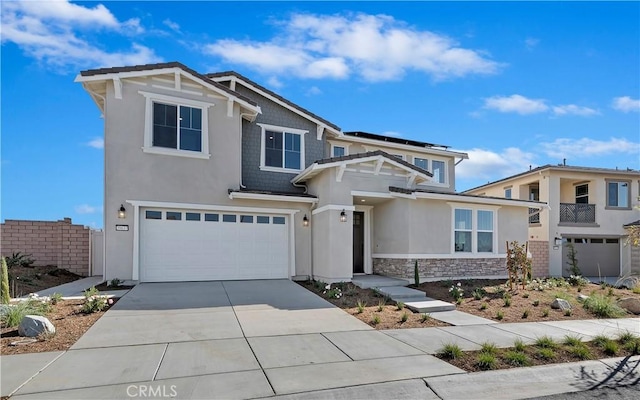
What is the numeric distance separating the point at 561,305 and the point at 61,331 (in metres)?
11.7

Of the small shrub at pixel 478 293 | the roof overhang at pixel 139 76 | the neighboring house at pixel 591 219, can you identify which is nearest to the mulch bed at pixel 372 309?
the small shrub at pixel 478 293

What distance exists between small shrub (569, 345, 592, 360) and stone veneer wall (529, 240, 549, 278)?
13315 millimetres

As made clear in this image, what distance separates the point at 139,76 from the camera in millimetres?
12141

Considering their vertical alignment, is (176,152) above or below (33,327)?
above

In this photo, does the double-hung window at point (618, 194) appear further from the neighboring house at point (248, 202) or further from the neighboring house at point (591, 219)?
the neighboring house at point (248, 202)

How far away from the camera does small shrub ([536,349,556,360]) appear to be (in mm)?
6008

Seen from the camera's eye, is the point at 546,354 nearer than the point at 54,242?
Yes

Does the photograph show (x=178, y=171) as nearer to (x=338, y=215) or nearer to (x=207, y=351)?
(x=338, y=215)

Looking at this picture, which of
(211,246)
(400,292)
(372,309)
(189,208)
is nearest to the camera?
(372,309)

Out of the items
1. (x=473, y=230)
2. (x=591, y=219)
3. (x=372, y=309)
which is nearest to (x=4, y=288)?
(x=372, y=309)

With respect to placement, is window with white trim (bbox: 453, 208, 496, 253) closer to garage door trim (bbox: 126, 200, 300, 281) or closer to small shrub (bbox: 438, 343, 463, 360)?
garage door trim (bbox: 126, 200, 300, 281)

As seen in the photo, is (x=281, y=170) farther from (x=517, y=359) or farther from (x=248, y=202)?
(x=517, y=359)

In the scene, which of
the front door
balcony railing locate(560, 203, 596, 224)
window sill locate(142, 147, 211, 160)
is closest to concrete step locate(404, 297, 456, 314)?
the front door

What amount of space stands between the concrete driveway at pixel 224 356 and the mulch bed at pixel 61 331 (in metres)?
0.23
